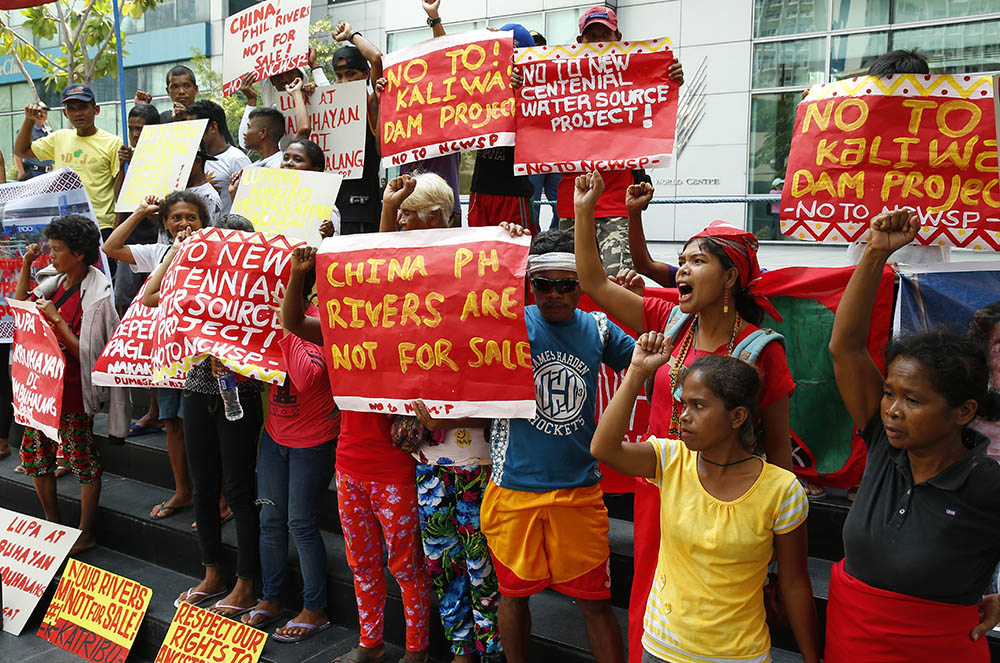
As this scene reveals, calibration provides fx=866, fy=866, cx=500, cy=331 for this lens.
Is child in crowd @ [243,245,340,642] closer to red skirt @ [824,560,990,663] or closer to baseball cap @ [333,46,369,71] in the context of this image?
baseball cap @ [333,46,369,71]

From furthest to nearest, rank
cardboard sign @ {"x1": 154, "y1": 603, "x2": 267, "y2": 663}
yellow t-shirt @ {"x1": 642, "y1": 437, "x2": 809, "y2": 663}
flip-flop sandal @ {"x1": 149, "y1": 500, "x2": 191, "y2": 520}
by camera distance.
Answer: flip-flop sandal @ {"x1": 149, "y1": 500, "x2": 191, "y2": 520}, cardboard sign @ {"x1": 154, "y1": 603, "x2": 267, "y2": 663}, yellow t-shirt @ {"x1": 642, "y1": 437, "x2": 809, "y2": 663}

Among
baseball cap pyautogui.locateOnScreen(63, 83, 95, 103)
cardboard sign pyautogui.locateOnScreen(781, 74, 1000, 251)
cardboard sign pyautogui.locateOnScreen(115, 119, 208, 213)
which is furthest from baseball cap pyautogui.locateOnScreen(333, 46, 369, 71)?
cardboard sign pyautogui.locateOnScreen(781, 74, 1000, 251)

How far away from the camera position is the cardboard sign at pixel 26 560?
5.02 m

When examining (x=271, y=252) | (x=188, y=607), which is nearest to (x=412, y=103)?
(x=271, y=252)

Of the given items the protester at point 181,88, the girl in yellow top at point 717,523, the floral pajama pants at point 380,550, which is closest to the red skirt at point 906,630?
the girl in yellow top at point 717,523

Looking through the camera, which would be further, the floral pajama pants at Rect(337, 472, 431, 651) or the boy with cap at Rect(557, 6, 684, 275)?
the boy with cap at Rect(557, 6, 684, 275)

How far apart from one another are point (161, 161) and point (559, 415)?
3.76 metres

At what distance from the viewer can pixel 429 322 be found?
343 centimetres

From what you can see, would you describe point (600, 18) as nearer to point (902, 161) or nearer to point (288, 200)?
point (902, 161)

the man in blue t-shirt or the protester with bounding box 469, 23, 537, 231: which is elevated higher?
the protester with bounding box 469, 23, 537, 231

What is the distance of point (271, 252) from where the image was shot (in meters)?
4.01

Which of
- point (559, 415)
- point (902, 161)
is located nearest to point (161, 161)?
point (559, 415)

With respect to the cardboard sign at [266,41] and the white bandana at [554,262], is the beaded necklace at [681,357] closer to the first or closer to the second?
the white bandana at [554,262]

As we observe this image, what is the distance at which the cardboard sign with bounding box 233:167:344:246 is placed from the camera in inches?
185
